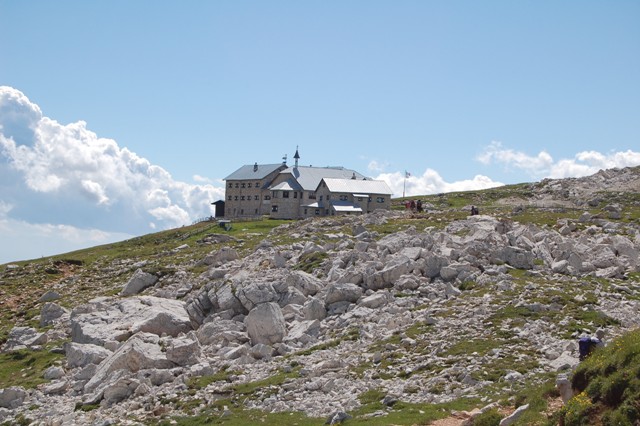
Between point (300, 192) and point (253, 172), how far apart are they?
20.6 m

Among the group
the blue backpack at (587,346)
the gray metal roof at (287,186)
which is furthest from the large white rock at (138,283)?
the gray metal roof at (287,186)

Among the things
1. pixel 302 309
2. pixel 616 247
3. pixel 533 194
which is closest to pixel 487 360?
pixel 302 309

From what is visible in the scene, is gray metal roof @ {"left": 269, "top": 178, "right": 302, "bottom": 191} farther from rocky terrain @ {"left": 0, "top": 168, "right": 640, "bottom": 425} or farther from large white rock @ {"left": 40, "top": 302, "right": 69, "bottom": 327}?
large white rock @ {"left": 40, "top": 302, "right": 69, "bottom": 327}

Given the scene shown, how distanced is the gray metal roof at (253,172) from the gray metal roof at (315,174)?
591cm

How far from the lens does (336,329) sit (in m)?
43.3

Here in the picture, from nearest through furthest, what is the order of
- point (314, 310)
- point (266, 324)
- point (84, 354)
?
point (266, 324) → point (84, 354) → point (314, 310)

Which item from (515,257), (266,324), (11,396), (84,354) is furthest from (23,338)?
(515,257)

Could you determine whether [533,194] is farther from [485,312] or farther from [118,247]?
[485,312]

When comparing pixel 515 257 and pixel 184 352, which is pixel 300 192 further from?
pixel 184 352

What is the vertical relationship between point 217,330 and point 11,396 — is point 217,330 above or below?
above

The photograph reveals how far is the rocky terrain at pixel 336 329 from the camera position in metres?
33.2

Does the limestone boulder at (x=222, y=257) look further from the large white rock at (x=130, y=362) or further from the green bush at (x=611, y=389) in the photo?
the green bush at (x=611, y=389)

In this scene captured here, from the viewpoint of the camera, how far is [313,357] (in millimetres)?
39406

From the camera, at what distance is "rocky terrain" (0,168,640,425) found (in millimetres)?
33156
